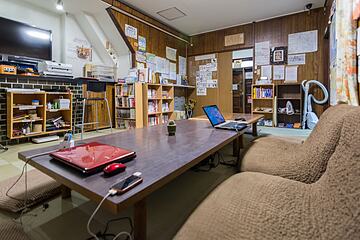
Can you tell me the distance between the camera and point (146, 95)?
14.3 feet

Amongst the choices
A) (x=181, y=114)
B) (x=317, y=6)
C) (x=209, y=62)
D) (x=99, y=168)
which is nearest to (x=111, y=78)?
(x=181, y=114)

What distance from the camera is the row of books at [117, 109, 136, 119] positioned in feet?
14.0

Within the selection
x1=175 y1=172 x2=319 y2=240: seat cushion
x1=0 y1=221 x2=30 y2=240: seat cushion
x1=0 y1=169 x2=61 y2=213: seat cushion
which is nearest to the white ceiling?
x1=0 y1=169 x2=61 y2=213: seat cushion

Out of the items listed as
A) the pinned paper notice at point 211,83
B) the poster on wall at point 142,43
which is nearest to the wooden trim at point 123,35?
the poster on wall at point 142,43

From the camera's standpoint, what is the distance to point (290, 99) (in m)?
4.72

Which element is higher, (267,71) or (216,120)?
(267,71)

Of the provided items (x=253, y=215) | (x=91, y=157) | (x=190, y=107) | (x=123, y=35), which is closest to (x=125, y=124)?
(x=123, y=35)

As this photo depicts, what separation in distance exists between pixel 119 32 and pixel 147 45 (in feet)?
2.66

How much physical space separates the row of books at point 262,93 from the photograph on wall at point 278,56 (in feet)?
2.21

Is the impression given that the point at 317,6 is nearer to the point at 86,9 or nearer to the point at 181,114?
the point at 181,114

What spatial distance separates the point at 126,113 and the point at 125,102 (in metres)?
0.24

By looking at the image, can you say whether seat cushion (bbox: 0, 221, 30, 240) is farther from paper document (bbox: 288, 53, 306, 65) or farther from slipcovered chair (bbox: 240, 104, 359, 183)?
paper document (bbox: 288, 53, 306, 65)

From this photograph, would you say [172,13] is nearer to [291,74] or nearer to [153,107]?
[153,107]

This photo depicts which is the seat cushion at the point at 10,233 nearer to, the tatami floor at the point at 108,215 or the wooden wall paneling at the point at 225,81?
the tatami floor at the point at 108,215
